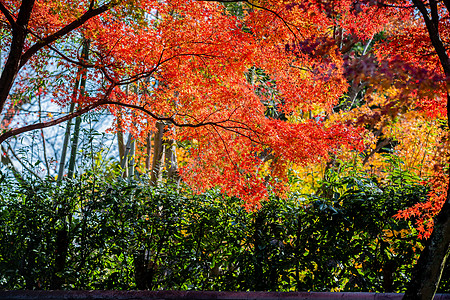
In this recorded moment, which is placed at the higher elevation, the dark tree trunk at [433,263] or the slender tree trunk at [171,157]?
the slender tree trunk at [171,157]

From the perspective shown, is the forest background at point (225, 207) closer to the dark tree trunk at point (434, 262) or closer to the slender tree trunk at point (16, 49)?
the slender tree trunk at point (16, 49)

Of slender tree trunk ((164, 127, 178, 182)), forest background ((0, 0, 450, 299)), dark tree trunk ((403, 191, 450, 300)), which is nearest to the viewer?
dark tree trunk ((403, 191, 450, 300))

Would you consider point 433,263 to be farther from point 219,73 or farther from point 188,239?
point 219,73

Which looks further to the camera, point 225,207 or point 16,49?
point 225,207

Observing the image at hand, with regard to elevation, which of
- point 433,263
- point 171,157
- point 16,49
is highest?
point 16,49

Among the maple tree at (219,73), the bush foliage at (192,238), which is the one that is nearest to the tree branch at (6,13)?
the maple tree at (219,73)

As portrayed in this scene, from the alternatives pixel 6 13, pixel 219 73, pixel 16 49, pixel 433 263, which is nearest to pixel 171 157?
pixel 219 73

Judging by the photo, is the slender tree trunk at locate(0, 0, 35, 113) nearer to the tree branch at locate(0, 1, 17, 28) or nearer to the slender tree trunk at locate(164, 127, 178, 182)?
the tree branch at locate(0, 1, 17, 28)

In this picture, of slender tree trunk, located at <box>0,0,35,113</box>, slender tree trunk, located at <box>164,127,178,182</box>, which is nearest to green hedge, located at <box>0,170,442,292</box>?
slender tree trunk, located at <box>0,0,35,113</box>

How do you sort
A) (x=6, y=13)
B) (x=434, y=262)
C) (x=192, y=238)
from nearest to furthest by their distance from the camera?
(x=434, y=262) → (x=6, y=13) → (x=192, y=238)

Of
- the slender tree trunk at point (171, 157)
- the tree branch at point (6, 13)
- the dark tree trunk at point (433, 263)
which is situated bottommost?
the dark tree trunk at point (433, 263)

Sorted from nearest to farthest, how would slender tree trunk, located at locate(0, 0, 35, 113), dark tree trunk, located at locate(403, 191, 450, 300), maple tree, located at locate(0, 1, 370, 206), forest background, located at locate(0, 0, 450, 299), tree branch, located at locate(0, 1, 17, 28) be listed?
dark tree trunk, located at locate(403, 191, 450, 300)
tree branch, located at locate(0, 1, 17, 28)
slender tree trunk, located at locate(0, 0, 35, 113)
forest background, located at locate(0, 0, 450, 299)
maple tree, located at locate(0, 1, 370, 206)

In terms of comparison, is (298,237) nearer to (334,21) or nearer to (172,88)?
(172,88)

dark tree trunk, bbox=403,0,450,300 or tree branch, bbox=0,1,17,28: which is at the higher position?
tree branch, bbox=0,1,17,28
